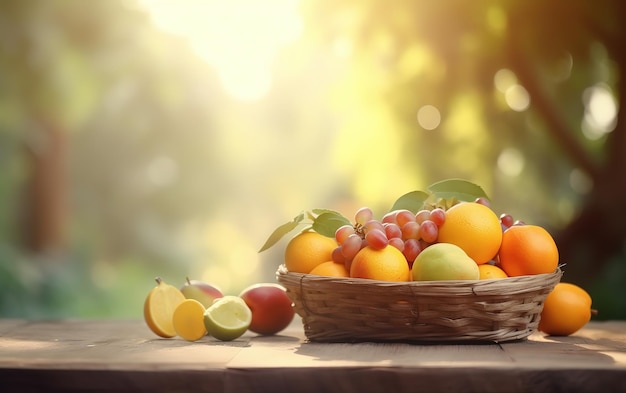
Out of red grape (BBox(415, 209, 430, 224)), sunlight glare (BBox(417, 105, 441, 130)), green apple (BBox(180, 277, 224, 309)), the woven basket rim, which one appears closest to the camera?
the woven basket rim

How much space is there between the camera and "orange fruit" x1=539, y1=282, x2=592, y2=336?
200cm

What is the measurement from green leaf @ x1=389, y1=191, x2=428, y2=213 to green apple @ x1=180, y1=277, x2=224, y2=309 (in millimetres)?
545

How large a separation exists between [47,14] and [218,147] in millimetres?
6119

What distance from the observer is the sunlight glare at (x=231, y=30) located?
32.0ft

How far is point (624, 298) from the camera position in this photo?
4.72 m

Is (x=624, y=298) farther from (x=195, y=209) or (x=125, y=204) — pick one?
(x=195, y=209)

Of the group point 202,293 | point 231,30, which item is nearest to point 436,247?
point 202,293

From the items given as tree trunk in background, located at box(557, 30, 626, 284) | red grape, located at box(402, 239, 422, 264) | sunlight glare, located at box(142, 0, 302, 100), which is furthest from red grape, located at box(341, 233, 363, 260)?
sunlight glare, located at box(142, 0, 302, 100)

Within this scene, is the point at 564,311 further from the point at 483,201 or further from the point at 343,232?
the point at 343,232

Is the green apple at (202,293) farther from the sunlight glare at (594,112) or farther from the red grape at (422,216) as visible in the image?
the sunlight glare at (594,112)

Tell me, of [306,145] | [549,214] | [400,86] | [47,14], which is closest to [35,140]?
[47,14]

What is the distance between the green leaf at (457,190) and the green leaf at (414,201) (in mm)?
32

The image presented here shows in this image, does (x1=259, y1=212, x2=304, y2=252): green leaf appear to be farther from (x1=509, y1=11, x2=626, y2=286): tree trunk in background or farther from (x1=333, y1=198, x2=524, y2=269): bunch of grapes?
(x1=509, y1=11, x2=626, y2=286): tree trunk in background

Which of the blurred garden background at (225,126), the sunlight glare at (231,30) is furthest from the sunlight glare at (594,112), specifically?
the sunlight glare at (231,30)
